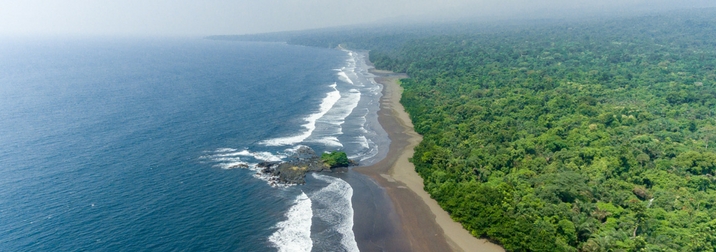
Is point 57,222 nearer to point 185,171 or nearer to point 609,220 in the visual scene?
point 185,171

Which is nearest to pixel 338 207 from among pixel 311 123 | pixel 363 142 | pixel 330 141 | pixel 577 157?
pixel 330 141

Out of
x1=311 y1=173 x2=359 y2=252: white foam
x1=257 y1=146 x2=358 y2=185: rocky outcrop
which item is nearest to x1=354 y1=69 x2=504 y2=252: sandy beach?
x1=311 y1=173 x2=359 y2=252: white foam

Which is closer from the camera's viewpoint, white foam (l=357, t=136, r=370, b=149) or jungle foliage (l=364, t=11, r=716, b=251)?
jungle foliage (l=364, t=11, r=716, b=251)

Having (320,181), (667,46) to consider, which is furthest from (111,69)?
(667,46)

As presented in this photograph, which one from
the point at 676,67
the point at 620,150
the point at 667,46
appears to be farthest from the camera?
the point at 667,46

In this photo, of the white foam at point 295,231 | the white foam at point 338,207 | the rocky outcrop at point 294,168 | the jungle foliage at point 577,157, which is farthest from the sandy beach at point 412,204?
the white foam at point 295,231

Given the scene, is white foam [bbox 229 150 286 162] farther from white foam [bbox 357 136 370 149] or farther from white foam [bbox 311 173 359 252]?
white foam [bbox 357 136 370 149]
